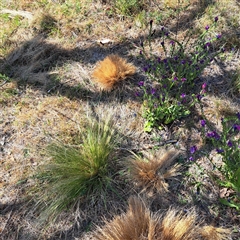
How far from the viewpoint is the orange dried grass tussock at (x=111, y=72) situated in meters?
3.15

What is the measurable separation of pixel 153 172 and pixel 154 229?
0.55 metres

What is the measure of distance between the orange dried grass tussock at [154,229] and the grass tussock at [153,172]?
0.33m

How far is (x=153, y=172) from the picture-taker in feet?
8.02

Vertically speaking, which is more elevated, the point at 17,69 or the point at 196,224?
the point at 196,224

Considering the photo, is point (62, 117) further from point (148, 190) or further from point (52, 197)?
point (148, 190)

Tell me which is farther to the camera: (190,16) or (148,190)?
(190,16)

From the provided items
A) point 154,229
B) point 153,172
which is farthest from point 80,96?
point 154,229

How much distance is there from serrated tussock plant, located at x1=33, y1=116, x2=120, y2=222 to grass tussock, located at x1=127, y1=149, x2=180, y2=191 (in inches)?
9.6

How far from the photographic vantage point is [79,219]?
240 centimetres

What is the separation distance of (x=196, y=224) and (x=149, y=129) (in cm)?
99

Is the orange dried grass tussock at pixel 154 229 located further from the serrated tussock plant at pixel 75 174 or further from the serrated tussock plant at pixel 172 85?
the serrated tussock plant at pixel 172 85

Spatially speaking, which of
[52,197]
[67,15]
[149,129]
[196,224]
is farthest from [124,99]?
[67,15]

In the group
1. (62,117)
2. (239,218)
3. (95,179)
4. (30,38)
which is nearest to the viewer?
(239,218)

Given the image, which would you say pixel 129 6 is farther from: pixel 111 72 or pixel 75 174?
pixel 75 174
